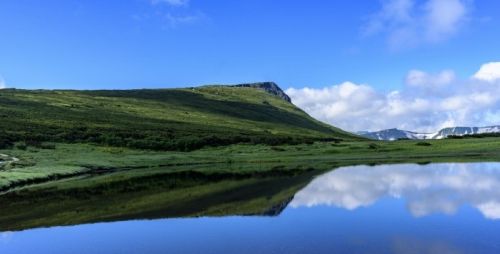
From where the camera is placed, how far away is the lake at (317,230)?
24.8m

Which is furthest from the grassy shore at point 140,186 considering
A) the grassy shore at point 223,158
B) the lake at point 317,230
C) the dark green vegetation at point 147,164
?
the lake at point 317,230

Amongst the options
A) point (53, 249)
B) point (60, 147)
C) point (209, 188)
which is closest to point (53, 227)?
point (53, 249)

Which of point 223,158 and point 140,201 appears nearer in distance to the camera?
point 140,201

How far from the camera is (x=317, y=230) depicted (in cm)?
2923

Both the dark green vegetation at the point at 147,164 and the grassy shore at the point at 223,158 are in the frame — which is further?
the grassy shore at the point at 223,158

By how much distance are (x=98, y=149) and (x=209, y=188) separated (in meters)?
83.0

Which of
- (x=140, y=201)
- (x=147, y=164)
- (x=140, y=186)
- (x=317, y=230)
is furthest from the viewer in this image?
(x=147, y=164)

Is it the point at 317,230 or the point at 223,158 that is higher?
the point at 223,158

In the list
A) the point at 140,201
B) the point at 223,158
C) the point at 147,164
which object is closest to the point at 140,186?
the point at 140,201

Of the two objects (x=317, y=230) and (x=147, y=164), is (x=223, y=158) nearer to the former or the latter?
(x=147, y=164)

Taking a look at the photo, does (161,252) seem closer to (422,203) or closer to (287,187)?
(422,203)

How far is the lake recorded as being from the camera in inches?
975

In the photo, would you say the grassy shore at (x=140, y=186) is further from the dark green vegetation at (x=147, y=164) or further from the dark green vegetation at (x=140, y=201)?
the dark green vegetation at (x=147, y=164)

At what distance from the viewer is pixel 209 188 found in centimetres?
5669
